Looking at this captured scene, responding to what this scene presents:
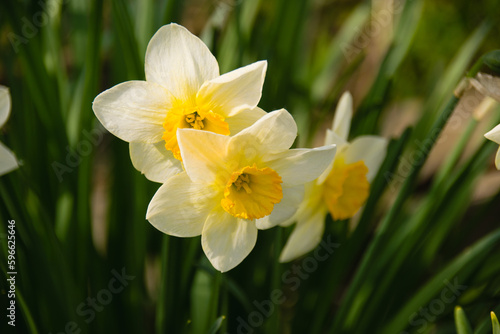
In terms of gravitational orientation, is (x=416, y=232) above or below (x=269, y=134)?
below

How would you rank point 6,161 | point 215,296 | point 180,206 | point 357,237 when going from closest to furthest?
1. point 6,161
2. point 180,206
3. point 215,296
4. point 357,237

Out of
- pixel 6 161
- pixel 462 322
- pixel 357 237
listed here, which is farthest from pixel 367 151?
pixel 6 161

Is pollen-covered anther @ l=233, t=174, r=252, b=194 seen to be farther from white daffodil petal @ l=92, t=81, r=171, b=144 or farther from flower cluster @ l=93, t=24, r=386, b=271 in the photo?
white daffodil petal @ l=92, t=81, r=171, b=144

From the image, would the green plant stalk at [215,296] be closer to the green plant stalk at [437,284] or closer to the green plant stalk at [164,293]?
the green plant stalk at [164,293]

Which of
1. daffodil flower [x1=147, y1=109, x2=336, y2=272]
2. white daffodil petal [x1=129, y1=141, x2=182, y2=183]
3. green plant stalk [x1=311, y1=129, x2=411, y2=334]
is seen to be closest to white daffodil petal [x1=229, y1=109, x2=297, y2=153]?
daffodil flower [x1=147, y1=109, x2=336, y2=272]

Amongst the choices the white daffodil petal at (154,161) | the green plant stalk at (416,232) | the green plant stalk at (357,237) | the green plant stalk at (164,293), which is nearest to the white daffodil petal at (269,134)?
the white daffodil petal at (154,161)

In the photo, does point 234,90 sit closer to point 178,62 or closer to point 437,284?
point 178,62

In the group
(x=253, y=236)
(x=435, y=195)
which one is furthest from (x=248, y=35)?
(x=253, y=236)
